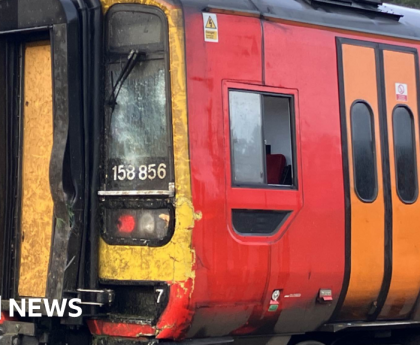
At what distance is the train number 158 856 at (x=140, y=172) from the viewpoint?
6.79 meters

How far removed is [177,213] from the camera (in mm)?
6633

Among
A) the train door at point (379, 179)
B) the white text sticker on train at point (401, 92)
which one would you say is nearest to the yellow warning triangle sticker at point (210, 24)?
the train door at point (379, 179)

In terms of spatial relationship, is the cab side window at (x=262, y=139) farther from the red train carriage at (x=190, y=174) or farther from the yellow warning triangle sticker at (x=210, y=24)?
the yellow warning triangle sticker at (x=210, y=24)

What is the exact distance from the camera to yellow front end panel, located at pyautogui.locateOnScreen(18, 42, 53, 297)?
23.8 ft

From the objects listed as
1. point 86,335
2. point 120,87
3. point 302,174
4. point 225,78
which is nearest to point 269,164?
point 302,174

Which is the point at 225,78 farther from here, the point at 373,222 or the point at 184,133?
the point at 373,222

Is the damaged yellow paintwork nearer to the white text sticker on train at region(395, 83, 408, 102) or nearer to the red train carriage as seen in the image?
the red train carriage

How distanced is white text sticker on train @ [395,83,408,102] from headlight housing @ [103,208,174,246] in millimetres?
2358

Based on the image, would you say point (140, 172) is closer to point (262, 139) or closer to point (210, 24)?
point (262, 139)

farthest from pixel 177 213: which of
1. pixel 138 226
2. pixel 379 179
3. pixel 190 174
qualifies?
pixel 379 179

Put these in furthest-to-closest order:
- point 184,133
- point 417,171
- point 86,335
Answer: point 417,171
point 86,335
point 184,133

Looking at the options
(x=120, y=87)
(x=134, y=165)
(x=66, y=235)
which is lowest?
(x=66, y=235)

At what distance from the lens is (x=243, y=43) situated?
7059 mm

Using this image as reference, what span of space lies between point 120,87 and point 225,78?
2.41 ft
